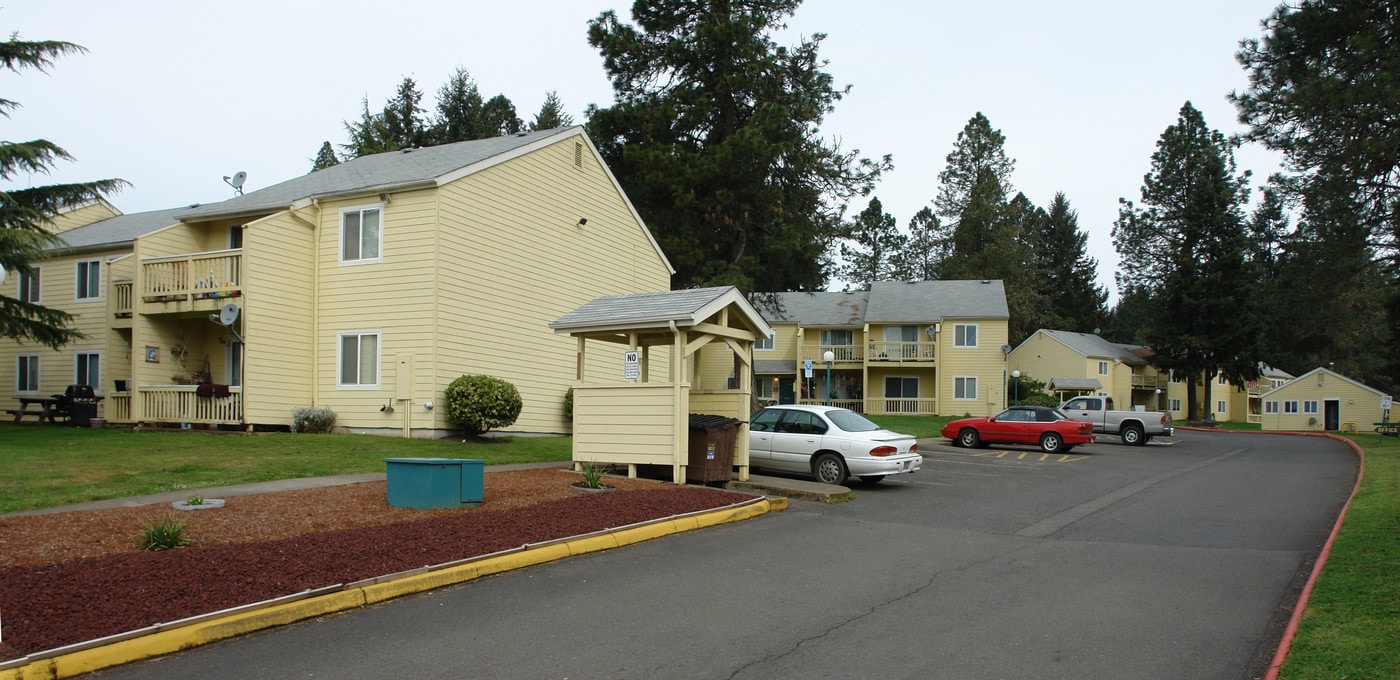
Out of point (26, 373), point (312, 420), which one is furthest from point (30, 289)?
point (312, 420)

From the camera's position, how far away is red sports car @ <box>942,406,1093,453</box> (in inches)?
1103

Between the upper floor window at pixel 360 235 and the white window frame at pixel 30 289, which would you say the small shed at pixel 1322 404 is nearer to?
the upper floor window at pixel 360 235

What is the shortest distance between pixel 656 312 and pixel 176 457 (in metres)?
8.83

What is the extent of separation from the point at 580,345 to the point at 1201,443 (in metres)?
28.9

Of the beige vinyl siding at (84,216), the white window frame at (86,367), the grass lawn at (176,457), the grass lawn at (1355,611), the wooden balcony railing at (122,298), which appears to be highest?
the beige vinyl siding at (84,216)

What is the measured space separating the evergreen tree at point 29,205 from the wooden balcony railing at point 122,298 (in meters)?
1.97

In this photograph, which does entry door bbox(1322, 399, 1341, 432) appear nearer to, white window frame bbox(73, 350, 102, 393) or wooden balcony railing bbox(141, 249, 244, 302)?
wooden balcony railing bbox(141, 249, 244, 302)

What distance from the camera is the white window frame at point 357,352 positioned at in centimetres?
2272

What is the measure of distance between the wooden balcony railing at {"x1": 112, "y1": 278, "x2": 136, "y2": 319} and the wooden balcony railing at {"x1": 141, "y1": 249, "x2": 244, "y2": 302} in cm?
166

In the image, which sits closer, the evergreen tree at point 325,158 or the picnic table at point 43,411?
the picnic table at point 43,411

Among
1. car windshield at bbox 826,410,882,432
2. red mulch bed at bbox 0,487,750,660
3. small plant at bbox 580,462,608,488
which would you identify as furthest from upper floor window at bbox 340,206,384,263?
red mulch bed at bbox 0,487,750,660

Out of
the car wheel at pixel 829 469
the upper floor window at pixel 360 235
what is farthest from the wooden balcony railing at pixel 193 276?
the car wheel at pixel 829 469

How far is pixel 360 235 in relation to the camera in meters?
23.4

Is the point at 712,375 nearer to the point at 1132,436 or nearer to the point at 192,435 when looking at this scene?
the point at 1132,436
